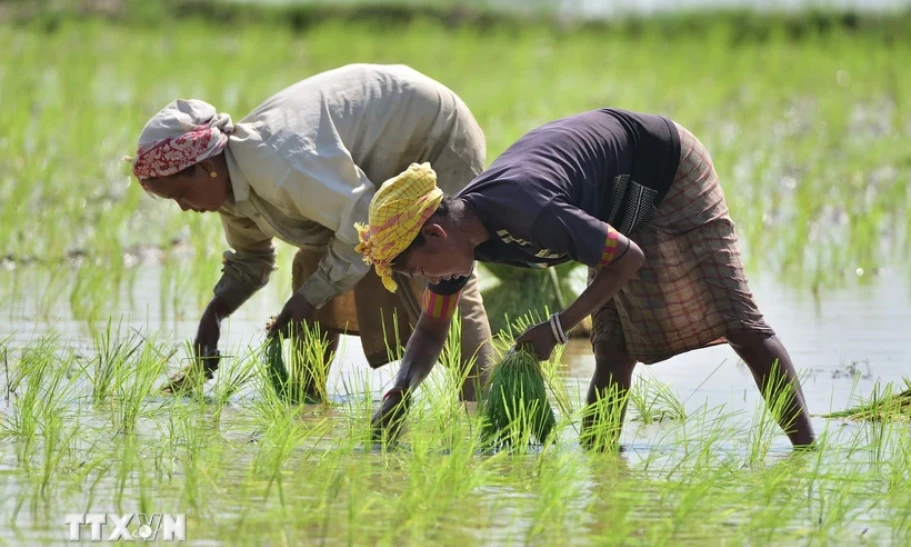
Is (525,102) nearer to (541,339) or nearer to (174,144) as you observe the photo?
(174,144)

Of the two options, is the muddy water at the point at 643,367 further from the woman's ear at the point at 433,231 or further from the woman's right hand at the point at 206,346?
the woman's ear at the point at 433,231

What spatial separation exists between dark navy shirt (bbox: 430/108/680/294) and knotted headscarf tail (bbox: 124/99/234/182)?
0.87 m

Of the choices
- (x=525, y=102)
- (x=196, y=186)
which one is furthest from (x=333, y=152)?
(x=525, y=102)

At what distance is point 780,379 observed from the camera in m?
3.93

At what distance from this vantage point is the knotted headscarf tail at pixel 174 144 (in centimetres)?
416

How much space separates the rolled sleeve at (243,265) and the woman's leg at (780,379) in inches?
64.2

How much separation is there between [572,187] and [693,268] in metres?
0.57

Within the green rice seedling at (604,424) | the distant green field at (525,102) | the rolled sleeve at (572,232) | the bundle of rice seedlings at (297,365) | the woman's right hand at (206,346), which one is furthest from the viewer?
the distant green field at (525,102)

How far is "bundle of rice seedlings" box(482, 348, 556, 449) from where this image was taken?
146 inches

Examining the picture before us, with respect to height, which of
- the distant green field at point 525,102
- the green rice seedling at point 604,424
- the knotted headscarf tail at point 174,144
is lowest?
the green rice seedling at point 604,424

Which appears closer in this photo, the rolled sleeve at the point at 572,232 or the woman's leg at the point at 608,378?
the rolled sleeve at the point at 572,232

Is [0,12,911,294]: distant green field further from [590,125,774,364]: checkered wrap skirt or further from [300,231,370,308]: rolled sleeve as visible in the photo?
[590,125,774,364]: checkered wrap skirt

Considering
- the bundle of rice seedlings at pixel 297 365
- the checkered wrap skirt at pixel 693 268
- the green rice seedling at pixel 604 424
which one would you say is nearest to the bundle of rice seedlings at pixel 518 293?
the bundle of rice seedlings at pixel 297 365

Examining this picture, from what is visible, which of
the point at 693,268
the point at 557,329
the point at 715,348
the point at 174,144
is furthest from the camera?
the point at 715,348
